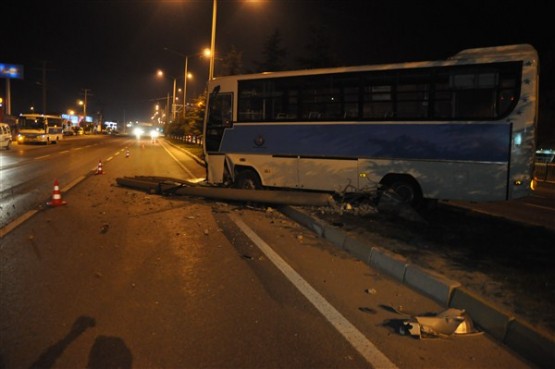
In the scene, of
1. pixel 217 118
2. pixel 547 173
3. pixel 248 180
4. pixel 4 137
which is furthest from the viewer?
pixel 4 137

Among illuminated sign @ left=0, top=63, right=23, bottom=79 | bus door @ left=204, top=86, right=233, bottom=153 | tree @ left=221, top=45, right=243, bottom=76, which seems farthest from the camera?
illuminated sign @ left=0, top=63, right=23, bottom=79

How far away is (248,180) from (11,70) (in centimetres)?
8053

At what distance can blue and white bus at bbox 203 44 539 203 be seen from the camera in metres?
10.7

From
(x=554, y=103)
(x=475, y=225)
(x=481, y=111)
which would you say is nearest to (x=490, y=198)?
(x=475, y=225)

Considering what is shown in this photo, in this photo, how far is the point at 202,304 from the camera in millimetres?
5625

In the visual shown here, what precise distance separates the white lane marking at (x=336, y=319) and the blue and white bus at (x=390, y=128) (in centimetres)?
503

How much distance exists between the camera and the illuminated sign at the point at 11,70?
80312mm

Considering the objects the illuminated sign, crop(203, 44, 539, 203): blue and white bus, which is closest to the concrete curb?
crop(203, 44, 539, 203): blue and white bus

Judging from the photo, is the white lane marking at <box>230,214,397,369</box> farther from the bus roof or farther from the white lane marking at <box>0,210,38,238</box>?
the bus roof

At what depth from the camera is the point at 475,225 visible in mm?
10367

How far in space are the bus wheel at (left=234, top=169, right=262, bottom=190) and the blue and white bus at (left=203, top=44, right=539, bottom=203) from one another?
3 cm

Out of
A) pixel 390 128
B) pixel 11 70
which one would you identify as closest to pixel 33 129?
pixel 11 70

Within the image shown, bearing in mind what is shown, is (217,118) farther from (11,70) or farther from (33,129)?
(11,70)

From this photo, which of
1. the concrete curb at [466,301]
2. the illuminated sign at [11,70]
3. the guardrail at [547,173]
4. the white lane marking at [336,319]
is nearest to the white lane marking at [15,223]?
the white lane marking at [336,319]
